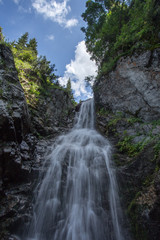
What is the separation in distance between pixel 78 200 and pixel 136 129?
5014 millimetres

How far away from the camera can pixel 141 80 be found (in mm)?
8094

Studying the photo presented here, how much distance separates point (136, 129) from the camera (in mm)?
7086

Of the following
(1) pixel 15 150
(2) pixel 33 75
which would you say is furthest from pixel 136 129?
(2) pixel 33 75

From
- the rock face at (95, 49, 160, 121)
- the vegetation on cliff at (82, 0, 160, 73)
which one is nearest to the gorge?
the rock face at (95, 49, 160, 121)

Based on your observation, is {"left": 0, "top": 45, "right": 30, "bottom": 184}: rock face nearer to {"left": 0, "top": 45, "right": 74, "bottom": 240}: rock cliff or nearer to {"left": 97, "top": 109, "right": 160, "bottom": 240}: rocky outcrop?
{"left": 0, "top": 45, "right": 74, "bottom": 240}: rock cliff

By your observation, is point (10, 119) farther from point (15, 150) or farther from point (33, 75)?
point (33, 75)

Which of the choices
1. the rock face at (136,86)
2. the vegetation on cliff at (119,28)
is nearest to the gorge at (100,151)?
the rock face at (136,86)

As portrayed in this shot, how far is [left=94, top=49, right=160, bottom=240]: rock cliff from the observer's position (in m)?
3.32

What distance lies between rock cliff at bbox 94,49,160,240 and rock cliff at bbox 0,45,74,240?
369cm

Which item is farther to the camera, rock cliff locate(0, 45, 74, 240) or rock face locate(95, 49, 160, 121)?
rock face locate(95, 49, 160, 121)

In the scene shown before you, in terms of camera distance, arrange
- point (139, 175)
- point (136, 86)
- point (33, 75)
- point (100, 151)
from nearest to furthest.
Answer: point (139, 175), point (100, 151), point (136, 86), point (33, 75)

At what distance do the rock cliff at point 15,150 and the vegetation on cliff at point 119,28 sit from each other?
8075 mm

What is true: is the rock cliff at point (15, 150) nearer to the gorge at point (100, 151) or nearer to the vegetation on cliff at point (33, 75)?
the gorge at point (100, 151)

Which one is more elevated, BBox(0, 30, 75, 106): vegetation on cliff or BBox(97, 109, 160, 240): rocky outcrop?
BBox(0, 30, 75, 106): vegetation on cliff
